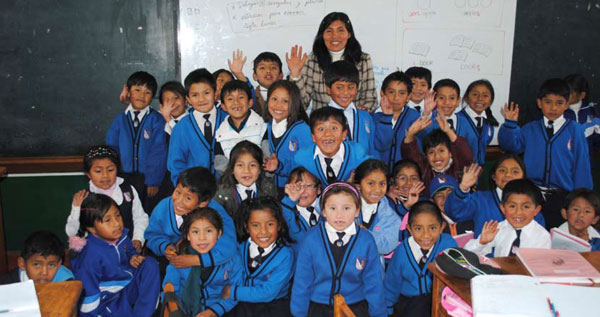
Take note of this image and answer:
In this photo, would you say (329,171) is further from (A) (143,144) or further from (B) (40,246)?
(B) (40,246)

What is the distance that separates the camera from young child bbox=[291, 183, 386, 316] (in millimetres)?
2154

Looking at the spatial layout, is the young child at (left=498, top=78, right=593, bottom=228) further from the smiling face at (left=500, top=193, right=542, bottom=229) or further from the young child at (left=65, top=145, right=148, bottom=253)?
the young child at (left=65, top=145, right=148, bottom=253)

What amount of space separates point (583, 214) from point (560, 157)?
2.01ft

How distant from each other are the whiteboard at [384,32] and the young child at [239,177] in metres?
1.23

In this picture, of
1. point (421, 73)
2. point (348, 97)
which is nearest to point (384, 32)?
point (421, 73)

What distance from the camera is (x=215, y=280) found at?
233 cm

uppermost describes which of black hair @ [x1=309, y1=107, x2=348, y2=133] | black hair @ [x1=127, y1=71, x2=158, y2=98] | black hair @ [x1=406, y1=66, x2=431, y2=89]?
black hair @ [x1=406, y1=66, x2=431, y2=89]

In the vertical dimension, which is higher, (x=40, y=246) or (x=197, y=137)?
(x=197, y=137)

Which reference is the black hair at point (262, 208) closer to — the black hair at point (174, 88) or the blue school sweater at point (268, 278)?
the blue school sweater at point (268, 278)

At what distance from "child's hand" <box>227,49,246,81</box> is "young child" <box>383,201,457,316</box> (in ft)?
5.49

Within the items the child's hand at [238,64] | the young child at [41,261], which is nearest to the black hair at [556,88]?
the child's hand at [238,64]

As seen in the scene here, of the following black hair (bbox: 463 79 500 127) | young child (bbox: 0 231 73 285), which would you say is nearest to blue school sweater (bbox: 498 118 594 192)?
black hair (bbox: 463 79 500 127)

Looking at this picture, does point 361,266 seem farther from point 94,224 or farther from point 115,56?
point 115,56

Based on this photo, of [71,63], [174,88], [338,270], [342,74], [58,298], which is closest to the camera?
[58,298]
